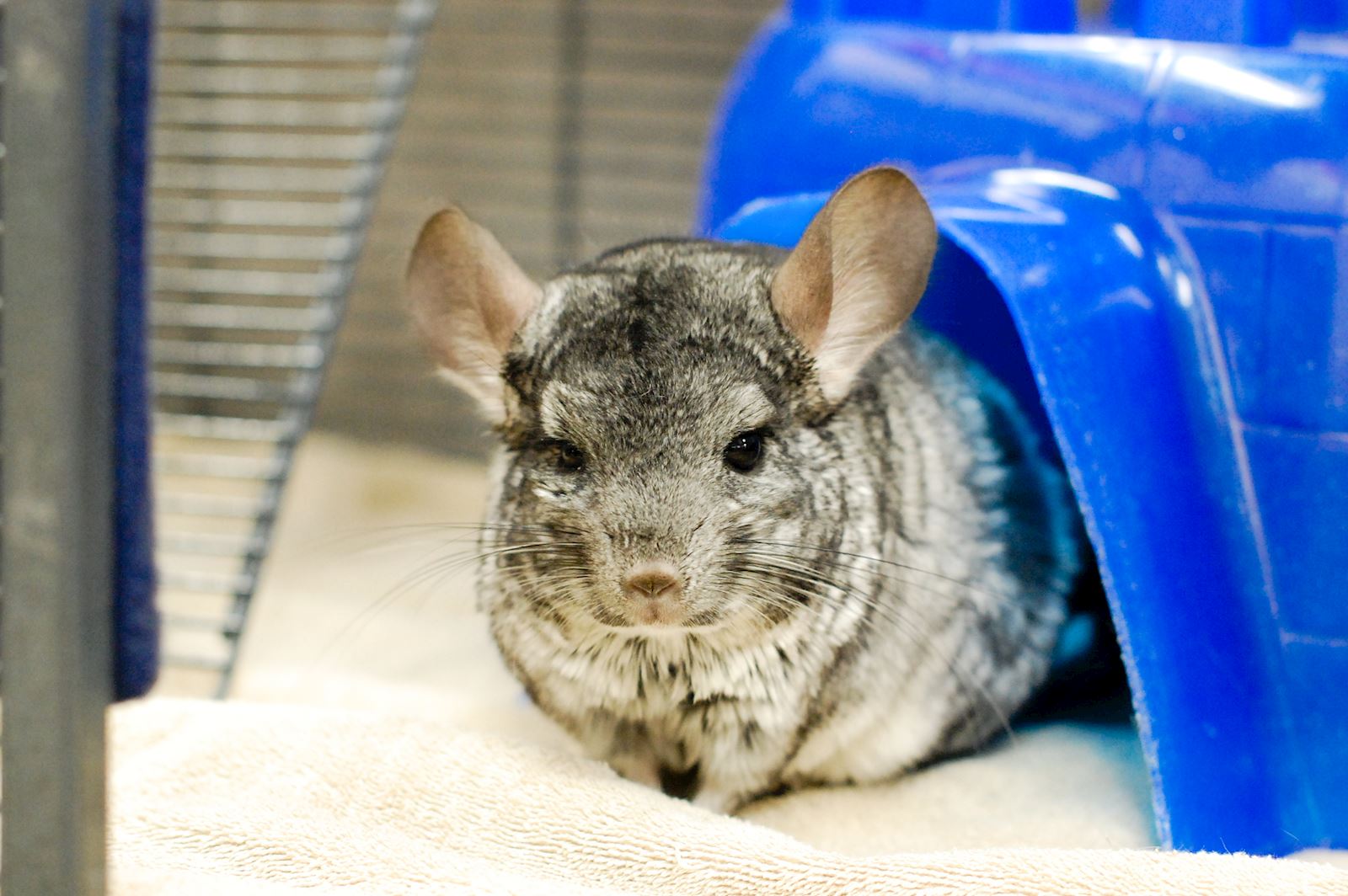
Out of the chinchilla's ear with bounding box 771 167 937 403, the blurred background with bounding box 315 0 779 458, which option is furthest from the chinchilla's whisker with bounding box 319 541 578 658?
the blurred background with bounding box 315 0 779 458

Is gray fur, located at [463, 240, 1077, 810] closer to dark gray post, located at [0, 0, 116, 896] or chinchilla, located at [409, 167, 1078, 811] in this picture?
chinchilla, located at [409, 167, 1078, 811]

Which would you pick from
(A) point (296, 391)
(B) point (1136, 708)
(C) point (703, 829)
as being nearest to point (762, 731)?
(C) point (703, 829)

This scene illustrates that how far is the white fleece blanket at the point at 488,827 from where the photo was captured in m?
1.60

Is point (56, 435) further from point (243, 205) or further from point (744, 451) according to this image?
point (243, 205)

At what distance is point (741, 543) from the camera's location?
1717 mm

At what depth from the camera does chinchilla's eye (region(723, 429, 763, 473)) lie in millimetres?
1747

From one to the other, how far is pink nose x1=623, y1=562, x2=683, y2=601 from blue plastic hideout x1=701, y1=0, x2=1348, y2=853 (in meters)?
0.61

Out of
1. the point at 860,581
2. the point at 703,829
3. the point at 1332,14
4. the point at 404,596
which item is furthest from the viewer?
the point at 404,596

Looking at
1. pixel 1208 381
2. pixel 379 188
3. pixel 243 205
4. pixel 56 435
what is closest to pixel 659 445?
pixel 56 435

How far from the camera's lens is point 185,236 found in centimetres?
486

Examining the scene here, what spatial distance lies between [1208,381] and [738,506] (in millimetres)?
784

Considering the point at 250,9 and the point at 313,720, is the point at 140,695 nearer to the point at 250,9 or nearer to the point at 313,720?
the point at 313,720

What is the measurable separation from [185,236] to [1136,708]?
3880 millimetres

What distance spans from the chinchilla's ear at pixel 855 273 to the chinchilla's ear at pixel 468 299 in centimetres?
38
